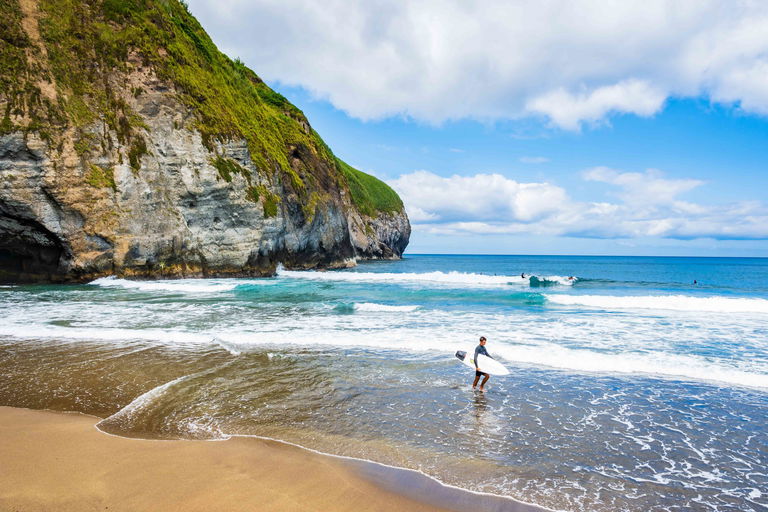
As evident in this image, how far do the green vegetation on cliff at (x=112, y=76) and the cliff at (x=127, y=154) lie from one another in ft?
0.27

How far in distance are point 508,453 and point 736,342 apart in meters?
13.0

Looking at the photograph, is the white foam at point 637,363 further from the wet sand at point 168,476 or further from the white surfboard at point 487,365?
the wet sand at point 168,476

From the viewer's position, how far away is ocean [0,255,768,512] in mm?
5207

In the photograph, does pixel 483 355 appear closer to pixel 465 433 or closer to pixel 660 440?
pixel 465 433

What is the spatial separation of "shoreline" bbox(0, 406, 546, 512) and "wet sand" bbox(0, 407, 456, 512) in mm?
10

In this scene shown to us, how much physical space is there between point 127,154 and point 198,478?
29.1 meters

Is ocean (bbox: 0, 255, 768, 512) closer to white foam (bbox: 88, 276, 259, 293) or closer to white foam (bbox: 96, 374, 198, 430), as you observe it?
white foam (bbox: 96, 374, 198, 430)

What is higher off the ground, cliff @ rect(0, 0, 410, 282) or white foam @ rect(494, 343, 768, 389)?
cliff @ rect(0, 0, 410, 282)

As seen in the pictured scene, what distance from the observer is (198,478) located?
15.1ft

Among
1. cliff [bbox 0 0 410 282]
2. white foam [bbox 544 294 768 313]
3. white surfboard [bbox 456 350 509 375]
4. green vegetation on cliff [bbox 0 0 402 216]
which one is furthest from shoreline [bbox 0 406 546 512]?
green vegetation on cliff [bbox 0 0 402 216]

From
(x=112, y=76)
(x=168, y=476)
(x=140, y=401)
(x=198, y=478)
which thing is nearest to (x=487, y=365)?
(x=198, y=478)

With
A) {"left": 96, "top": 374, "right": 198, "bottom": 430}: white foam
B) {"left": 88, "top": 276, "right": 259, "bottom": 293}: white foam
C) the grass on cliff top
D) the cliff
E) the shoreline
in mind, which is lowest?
{"left": 96, "top": 374, "right": 198, "bottom": 430}: white foam

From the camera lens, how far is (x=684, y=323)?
17641 millimetres

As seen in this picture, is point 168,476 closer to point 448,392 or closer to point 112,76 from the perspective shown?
point 448,392
